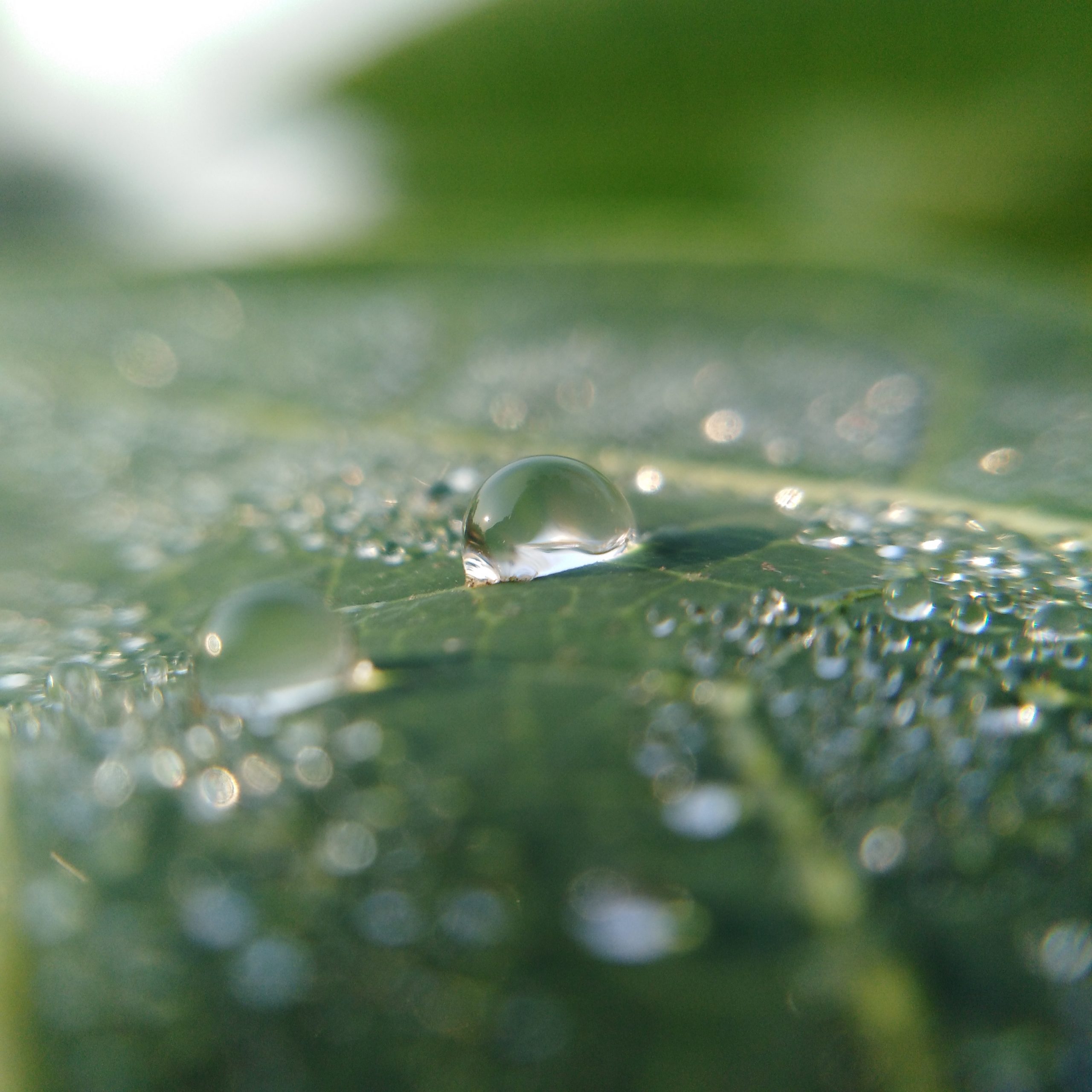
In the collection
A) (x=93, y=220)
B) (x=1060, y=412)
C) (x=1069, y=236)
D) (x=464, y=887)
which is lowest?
(x=464, y=887)

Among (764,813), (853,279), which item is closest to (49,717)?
(764,813)

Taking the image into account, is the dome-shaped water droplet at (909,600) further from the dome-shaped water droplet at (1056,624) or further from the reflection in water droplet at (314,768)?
the reflection in water droplet at (314,768)

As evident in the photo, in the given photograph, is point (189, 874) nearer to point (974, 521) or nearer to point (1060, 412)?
point (974, 521)

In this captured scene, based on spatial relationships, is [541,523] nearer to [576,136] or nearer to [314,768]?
[314,768]

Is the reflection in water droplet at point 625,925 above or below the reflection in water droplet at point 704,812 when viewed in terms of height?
below

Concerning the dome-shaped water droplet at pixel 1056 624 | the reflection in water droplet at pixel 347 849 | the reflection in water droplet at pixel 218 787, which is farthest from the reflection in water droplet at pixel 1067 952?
the reflection in water droplet at pixel 218 787

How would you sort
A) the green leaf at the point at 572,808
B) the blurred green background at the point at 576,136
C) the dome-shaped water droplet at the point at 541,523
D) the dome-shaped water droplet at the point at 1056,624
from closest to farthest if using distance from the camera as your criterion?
the green leaf at the point at 572,808 < the dome-shaped water droplet at the point at 1056,624 < the dome-shaped water droplet at the point at 541,523 < the blurred green background at the point at 576,136

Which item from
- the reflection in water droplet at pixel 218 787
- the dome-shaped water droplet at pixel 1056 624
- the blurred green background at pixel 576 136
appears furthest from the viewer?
the blurred green background at pixel 576 136
